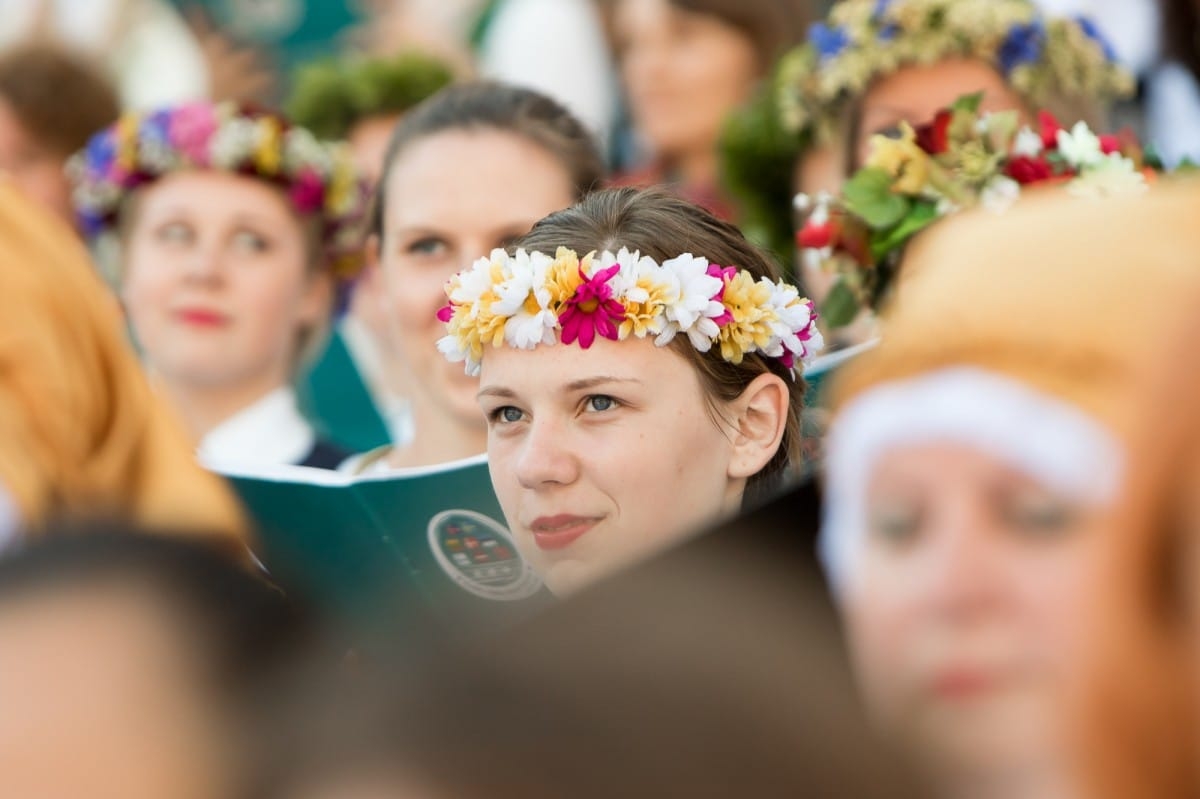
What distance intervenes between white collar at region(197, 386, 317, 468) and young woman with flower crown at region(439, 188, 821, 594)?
1.58 m

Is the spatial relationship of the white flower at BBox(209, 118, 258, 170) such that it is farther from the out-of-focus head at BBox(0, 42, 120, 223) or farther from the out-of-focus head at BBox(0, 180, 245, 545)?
the out-of-focus head at BBox(0, 180, 245, 545)

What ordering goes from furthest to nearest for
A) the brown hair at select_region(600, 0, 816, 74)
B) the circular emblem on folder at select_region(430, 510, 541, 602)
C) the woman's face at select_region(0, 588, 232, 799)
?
the brown hair at select_region(600, 0, 816, 74) → the circular emblem on folder at select_region(430, 510, 541, 602) → the woman's face at select_region(0, 588, 232, 799)

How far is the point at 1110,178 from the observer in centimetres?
288

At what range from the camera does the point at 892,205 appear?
10.2ft

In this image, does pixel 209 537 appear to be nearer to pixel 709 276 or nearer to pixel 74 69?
pixel 709 276

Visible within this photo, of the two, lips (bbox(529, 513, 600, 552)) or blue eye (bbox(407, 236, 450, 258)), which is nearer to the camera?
lips (bbox(529, 513, 600, 552))

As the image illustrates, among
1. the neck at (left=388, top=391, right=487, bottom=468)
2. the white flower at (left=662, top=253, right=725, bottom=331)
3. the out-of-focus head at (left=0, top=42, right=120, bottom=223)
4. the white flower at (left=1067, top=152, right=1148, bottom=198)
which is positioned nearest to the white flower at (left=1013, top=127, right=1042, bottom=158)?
the white flower at (left=1067, top=152, right=1148, bottom=198)

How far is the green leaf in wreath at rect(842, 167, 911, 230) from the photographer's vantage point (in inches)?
121

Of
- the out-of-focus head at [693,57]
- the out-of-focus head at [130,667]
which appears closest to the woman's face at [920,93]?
the out-of-focus head at [693,57]

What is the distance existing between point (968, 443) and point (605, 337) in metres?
1.31

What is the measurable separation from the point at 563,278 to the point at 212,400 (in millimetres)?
1983

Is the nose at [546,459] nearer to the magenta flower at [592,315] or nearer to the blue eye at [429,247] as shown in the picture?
the magenta flower at [592,315]

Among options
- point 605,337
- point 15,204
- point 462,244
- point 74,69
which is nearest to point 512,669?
point 605,337

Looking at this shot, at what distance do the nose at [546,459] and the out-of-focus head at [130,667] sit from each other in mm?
954
